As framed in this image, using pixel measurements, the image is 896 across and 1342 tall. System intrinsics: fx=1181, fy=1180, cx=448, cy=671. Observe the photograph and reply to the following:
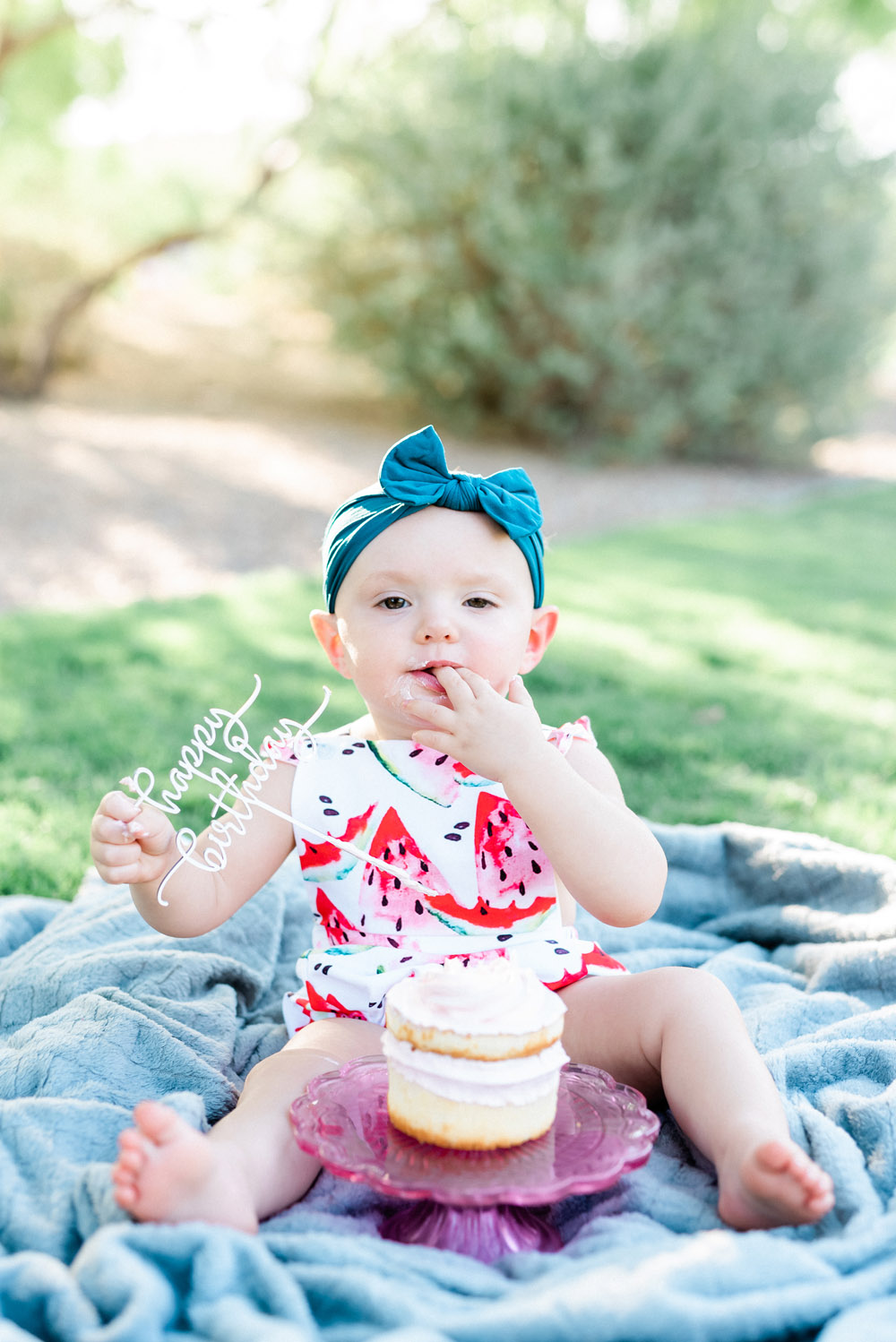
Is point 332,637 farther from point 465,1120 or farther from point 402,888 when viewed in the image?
point 465,1120

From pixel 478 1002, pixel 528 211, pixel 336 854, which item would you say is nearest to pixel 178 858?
pixel 336 854

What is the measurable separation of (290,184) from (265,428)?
248 centimetres

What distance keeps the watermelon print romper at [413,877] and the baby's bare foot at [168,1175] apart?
1.55ft

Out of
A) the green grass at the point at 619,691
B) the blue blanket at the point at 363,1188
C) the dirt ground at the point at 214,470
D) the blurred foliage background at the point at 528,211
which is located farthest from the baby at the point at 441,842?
the blurred foliage background at the point at 528,211

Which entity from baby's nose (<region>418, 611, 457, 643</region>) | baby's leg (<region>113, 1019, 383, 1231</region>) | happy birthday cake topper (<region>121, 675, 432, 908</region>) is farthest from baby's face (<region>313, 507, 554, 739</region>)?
baby's leg (<region>113, 1019, 383, 1231</region>)

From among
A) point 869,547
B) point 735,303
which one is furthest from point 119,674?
point 735,303

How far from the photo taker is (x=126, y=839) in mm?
1727

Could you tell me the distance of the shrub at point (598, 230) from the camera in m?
9.70

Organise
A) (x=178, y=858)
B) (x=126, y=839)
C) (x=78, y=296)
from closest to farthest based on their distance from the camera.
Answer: (x=126, y=839) < (x=178, y=858) < (x=78, y=296)

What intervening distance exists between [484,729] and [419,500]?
39 centimetres

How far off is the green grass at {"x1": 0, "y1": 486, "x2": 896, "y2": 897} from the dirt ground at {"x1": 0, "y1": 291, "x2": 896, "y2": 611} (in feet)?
3.21

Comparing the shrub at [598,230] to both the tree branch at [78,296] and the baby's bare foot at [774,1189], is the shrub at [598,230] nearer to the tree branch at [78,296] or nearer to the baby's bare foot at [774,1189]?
the tree branch at [78,296]

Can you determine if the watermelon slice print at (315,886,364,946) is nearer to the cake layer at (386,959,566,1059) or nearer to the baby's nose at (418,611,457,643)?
the cake layer at (386,959,566,1059)

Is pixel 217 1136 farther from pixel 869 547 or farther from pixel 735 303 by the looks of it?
pixel 735 303
